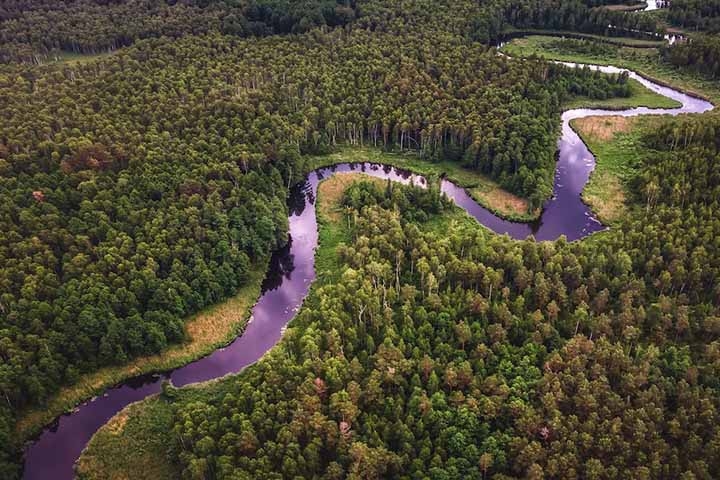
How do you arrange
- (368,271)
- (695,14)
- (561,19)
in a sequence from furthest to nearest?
(561,19)
(695,14)
(368,271)

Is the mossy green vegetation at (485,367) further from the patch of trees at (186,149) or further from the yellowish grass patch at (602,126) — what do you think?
the yellowish grass patch at (602,126)

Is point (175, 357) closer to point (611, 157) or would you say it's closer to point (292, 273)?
point (292, 273)

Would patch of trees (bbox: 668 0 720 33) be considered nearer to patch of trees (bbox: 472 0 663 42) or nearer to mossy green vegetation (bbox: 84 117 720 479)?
patch of trees (bbox: 472 0 663 42)

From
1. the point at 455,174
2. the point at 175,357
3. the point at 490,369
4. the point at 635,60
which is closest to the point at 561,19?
the point at 635,60

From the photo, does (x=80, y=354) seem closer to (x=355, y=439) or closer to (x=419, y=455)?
(x=355, y=439)

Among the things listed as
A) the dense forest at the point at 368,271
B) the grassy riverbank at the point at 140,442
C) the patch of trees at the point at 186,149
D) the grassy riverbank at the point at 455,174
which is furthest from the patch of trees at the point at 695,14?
the grassy riverbank at the point at 140,442

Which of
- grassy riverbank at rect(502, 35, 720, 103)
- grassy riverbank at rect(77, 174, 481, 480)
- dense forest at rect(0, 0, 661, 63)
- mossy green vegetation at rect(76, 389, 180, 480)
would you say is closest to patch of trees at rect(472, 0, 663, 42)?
dense forest at rect(0, 0, 661, 63)
